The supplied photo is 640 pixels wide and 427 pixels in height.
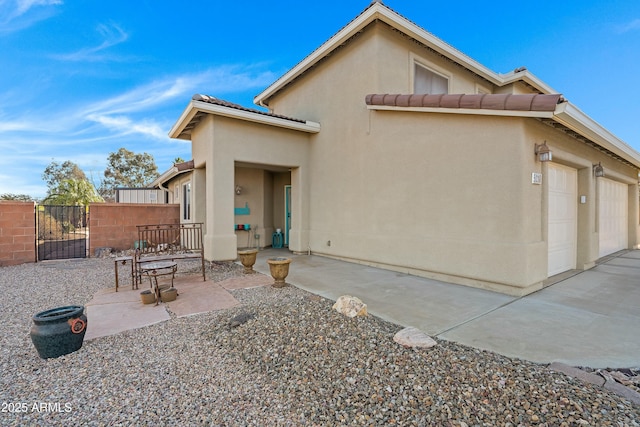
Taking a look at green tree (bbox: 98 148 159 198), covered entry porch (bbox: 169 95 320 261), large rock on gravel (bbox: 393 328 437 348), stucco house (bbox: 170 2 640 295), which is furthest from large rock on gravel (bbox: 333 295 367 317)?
green tree (bbox: 98 148 159 198)

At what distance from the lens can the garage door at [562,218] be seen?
6758 mm

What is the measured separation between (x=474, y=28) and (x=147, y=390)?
1547cm

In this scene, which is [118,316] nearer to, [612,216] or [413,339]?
[413,339]

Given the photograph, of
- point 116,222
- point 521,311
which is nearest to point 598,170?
point 521,311

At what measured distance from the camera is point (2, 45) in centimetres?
1084

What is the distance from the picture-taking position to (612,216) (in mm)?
10133

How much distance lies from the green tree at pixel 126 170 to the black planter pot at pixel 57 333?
35.6 meters

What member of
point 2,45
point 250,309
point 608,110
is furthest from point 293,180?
point 608,110

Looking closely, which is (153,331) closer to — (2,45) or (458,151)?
(458,151)

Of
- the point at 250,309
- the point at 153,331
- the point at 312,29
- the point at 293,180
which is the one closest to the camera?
the point at 153,331

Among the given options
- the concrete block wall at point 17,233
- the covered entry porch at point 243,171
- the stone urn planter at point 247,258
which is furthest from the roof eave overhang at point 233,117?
the concrete block wall at point 17,233

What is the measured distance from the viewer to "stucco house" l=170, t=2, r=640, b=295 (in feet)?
18.5

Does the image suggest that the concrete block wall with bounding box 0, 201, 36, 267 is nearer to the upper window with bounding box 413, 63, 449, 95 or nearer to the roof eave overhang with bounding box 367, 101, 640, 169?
the roof eave overhang with bounding box 367, 101, 640, 169

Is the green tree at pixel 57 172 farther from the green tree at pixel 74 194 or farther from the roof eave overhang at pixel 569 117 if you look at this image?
A: the roof eave overhang at pixel 569 117
